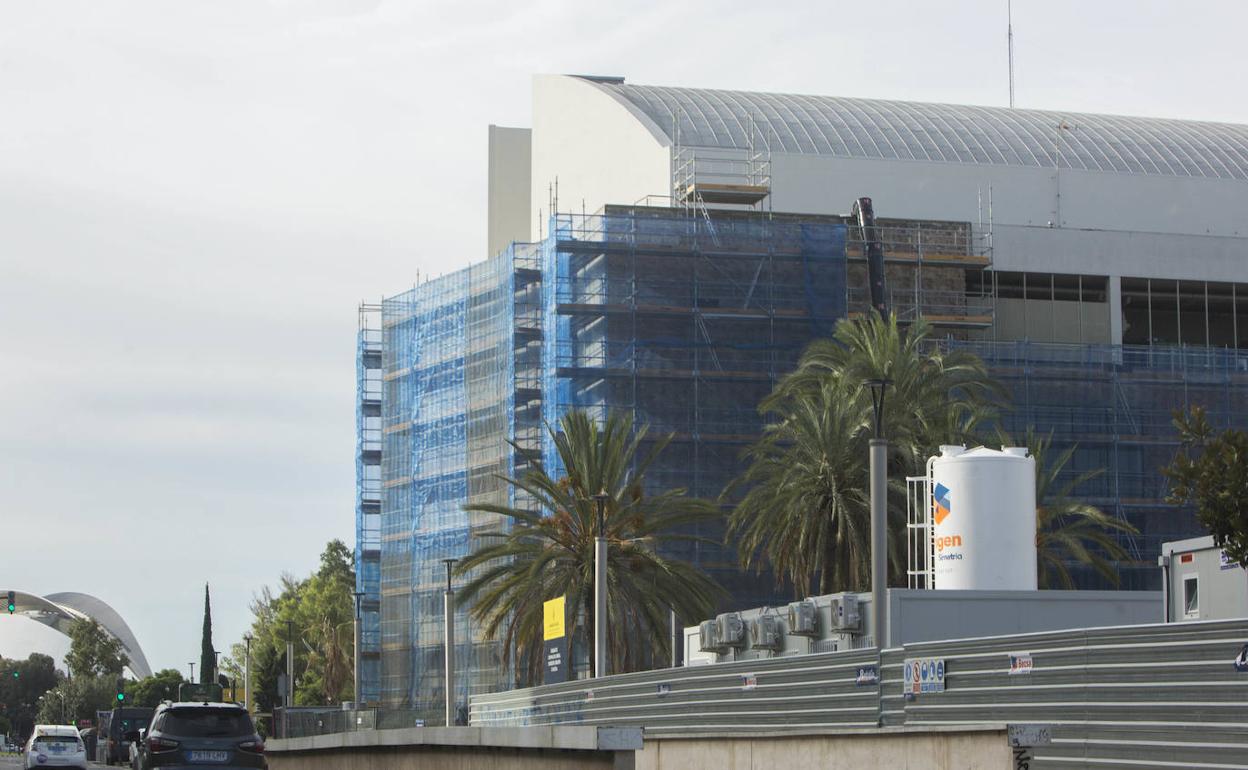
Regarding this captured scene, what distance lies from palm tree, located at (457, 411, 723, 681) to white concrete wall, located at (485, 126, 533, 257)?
163ft

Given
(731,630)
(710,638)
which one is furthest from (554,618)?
(731,630)

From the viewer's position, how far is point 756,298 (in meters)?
67.8

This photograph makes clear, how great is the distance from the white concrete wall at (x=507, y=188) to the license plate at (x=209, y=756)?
2940 inches

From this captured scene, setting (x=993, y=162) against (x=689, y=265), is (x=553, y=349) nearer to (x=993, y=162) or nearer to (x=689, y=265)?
(x=689, y=265)

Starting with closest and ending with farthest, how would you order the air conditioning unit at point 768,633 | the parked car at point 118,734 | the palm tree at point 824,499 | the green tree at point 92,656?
1. the air conditioning unit at point 768,633
2. the palm tree at point 824,499
3. the parked car at point 118,734
4. the green tree at point 92,656

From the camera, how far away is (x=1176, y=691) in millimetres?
15875

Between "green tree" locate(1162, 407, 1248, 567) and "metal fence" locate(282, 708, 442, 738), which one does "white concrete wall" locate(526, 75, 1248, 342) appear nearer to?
"metal fence" locate(282, 708, 442, 738)

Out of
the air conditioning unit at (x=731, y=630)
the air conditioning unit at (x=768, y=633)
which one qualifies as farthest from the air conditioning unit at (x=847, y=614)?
the air conditioning unit at (x=731, y=630)

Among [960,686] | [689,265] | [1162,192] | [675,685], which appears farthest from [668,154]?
[960,686]

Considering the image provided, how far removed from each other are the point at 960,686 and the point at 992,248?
59.2 m

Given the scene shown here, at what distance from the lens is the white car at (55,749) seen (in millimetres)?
44250

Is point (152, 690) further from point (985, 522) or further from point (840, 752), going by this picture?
point (840, 752)

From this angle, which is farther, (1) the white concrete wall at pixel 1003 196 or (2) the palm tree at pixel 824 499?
(1) the white concrete wall at pixel 1003 196

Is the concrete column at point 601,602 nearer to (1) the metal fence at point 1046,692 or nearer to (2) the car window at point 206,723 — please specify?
(1) the metal fence at point 1046,692
